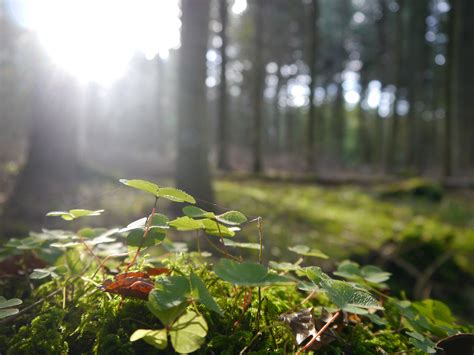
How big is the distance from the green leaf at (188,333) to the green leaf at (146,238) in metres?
0.24

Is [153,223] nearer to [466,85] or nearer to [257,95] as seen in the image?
[257,95]

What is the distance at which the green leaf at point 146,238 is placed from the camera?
907 mm

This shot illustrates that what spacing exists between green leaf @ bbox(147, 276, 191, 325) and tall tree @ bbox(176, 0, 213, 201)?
4975mm

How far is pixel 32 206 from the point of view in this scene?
564cm

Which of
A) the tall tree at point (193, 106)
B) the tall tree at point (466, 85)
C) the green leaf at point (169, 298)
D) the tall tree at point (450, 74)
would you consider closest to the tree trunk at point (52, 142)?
the tall tree at point (193, 106)

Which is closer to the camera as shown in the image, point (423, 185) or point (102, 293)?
point (102, 293)

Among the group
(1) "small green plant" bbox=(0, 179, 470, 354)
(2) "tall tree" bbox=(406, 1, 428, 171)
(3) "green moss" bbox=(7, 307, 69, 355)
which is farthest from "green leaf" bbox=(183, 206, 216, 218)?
(2) "tall tree" bbox=(406, 1, 428, 171)

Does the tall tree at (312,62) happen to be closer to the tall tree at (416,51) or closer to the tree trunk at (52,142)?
the tall tree at (416,51)

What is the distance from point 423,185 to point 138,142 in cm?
3714

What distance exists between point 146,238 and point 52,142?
6731 mm

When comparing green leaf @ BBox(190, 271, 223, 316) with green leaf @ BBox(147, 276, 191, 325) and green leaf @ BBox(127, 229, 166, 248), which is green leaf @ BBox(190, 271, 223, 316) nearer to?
green leaf @ BBox(147, 276, 191, 325)

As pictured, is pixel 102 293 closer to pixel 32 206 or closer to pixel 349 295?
pixel 349 295

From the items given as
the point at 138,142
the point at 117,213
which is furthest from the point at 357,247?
the point at 138,142

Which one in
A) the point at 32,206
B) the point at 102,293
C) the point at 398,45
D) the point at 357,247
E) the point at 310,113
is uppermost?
the point at 398,45
